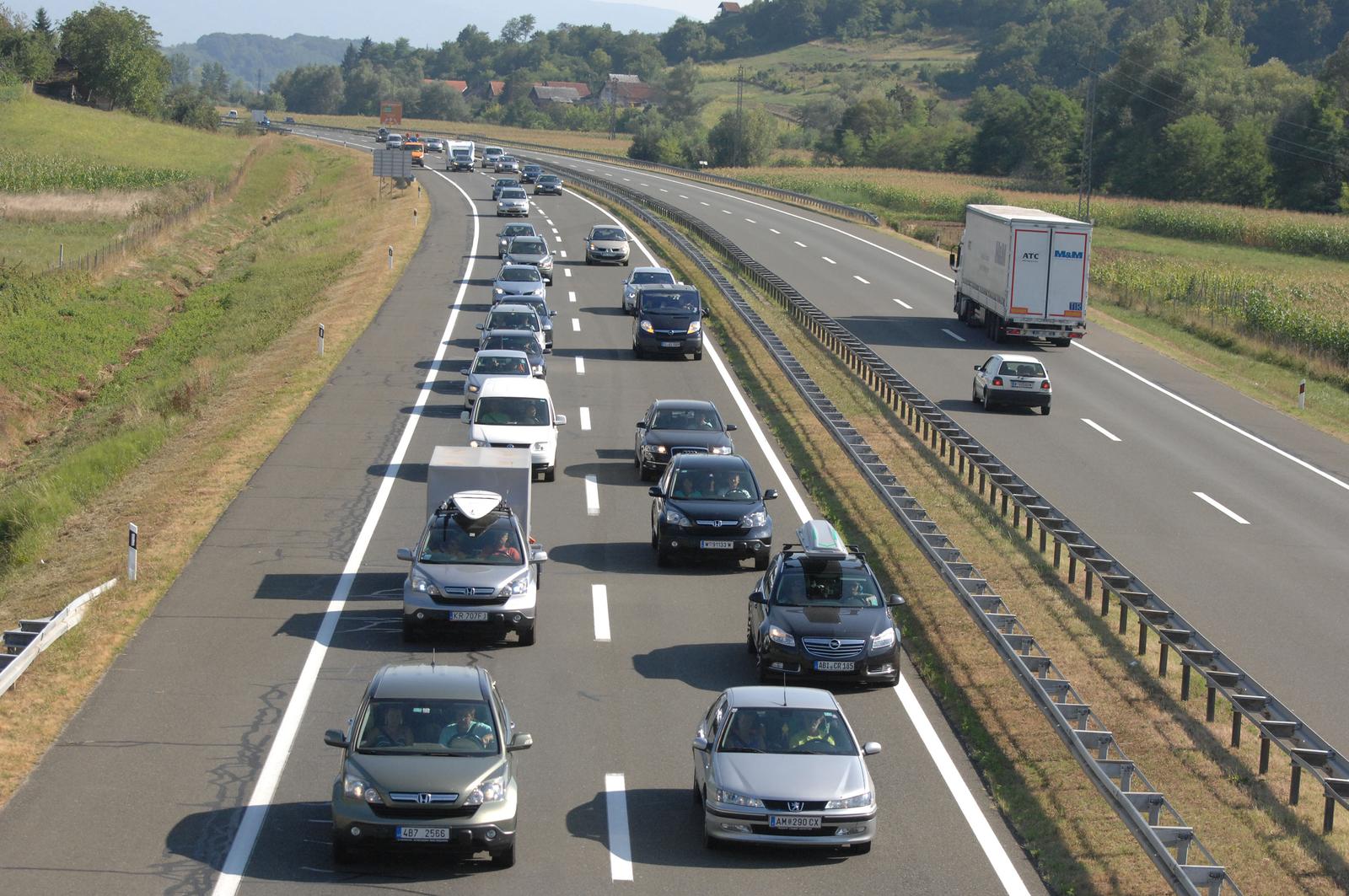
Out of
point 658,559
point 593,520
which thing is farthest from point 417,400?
point 658,559

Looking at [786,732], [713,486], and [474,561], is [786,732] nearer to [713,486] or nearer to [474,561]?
[474,561]

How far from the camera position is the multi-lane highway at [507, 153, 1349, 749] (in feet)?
66.1

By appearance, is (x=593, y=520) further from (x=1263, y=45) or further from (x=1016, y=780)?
(x=1263, y=45)

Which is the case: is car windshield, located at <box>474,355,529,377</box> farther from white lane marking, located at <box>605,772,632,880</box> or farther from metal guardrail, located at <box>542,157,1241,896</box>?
white lane marking, located at <box>605,772,632,880</box>

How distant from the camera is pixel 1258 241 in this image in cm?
8675

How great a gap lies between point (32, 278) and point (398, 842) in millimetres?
44746

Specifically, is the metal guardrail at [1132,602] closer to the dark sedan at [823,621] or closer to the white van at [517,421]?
the dark sedan at [823,621]

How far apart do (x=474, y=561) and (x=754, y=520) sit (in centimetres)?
483

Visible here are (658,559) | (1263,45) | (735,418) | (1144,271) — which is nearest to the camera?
(658,559)

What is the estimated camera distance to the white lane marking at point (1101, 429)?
3328 centimetres

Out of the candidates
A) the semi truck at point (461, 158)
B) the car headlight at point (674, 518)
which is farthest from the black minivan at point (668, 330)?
the semi truck at point (461, 158)

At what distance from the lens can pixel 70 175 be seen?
86.4 metres

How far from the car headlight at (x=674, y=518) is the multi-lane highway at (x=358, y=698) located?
0.78m

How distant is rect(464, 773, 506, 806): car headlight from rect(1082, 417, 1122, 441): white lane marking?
23774 mm
